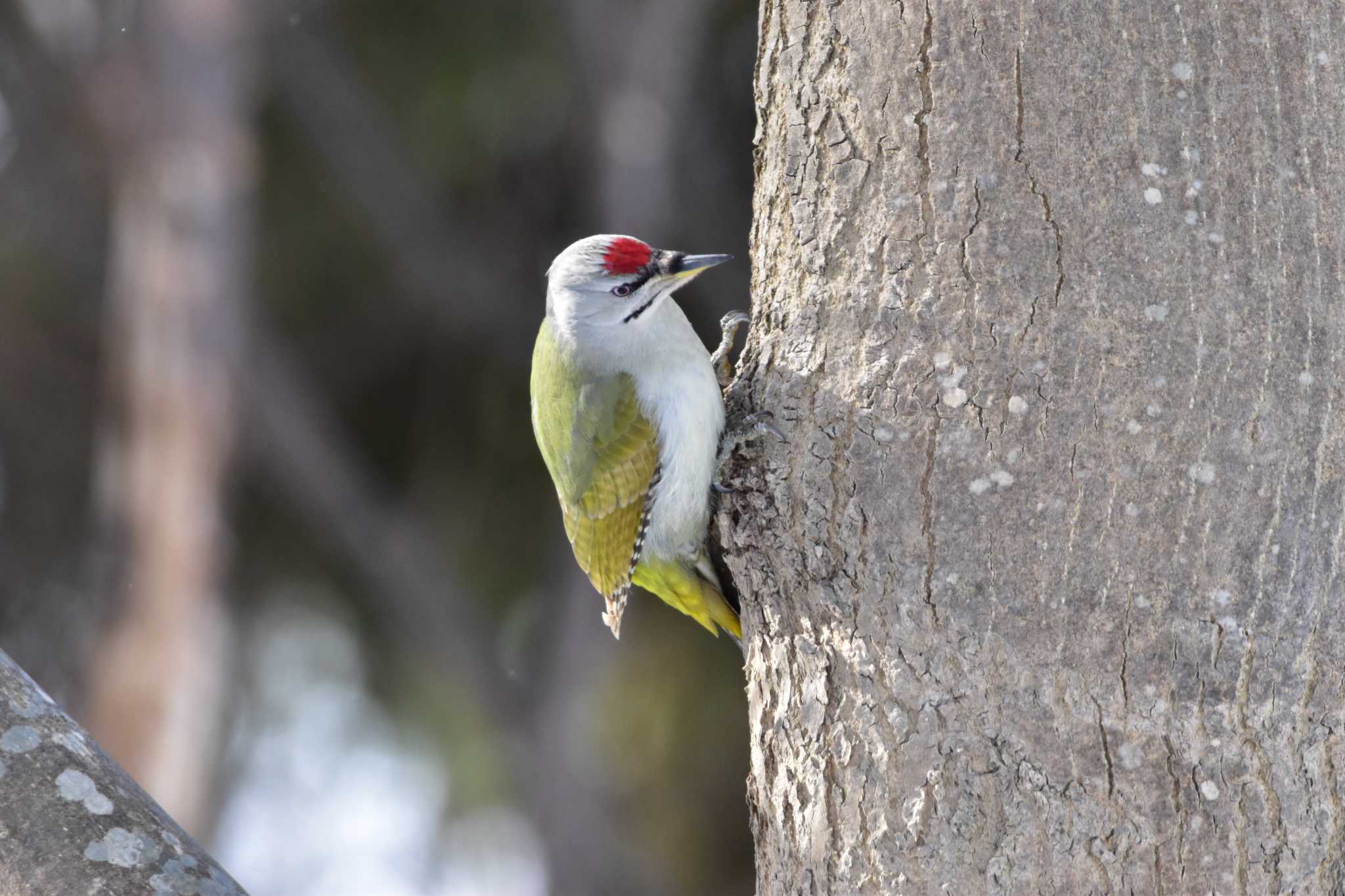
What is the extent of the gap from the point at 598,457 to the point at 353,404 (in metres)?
5.90

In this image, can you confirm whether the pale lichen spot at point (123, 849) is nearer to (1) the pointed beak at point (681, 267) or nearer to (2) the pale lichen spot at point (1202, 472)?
(2) the pale lichen spot at point (1202, 472)

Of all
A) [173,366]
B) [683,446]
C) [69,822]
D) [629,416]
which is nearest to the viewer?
[69,822]

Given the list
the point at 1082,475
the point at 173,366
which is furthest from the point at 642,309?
the point at 173,366

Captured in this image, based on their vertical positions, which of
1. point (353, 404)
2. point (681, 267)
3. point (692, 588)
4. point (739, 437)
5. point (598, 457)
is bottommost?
point (353, 404)

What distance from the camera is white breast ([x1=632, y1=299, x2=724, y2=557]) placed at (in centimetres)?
289

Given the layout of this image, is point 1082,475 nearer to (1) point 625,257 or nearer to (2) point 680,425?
(2) point 680,425

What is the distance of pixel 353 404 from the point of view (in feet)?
28.9

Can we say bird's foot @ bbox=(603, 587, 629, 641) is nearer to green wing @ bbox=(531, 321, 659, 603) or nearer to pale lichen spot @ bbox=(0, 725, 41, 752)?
green wing @ bbox=(531, 321, 659, 603)

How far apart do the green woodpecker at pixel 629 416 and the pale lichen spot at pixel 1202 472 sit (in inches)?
48.4

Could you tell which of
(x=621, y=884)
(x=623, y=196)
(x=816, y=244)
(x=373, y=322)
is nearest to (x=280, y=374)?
(x=373, y=322)

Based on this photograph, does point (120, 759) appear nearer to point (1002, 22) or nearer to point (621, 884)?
point (621, 884)

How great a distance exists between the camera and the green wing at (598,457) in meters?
3.18

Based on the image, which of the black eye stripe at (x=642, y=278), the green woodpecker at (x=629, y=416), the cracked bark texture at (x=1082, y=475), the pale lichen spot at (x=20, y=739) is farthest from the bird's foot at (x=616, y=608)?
the pale lichen spot at (x=20, y=739)

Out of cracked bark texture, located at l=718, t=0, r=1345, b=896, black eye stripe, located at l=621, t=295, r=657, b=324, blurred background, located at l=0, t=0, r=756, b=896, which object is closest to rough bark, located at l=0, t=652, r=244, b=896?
cracked bark texture, located at l=718, t=0, r=1345, b=896
